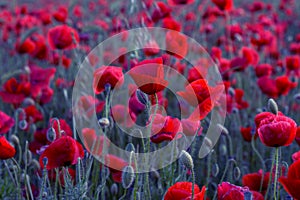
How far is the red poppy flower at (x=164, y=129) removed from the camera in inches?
50.1

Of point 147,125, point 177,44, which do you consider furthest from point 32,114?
point 147,125

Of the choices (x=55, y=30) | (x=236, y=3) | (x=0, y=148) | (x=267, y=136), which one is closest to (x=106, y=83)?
(x=0, y=148)

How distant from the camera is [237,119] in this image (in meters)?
2.30

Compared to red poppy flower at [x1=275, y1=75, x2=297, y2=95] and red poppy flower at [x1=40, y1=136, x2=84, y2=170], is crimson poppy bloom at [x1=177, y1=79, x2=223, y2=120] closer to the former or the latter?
red poppy flower at [x1=40, y1=136, x2=84, y2=170]

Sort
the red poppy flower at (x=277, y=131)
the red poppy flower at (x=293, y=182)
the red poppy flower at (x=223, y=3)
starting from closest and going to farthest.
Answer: the red poppy flower at (x=293, y=182) < the red poppy flower at (x=277, y=131) < the red poppy flower at (x=223, y=3)

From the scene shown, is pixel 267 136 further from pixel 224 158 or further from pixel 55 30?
pixel 55 30

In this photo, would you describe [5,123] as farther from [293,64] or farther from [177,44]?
[293,64]

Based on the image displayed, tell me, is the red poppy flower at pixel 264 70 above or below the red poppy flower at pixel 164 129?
above

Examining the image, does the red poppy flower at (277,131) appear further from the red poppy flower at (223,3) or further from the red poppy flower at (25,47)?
the red poppy flower at (25,47)

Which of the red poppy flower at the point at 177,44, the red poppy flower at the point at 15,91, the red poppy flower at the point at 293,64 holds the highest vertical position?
the red poppy flower at the point at 177,44

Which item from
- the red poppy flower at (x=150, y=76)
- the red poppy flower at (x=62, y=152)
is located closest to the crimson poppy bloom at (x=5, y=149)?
the red poppy flower at (x=62, y=152)

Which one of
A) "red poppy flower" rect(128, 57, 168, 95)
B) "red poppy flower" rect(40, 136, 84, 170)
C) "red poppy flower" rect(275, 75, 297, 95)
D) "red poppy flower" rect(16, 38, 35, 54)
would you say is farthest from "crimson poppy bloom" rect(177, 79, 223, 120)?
"red poppy flower" rect(16, 38, 35, 54)

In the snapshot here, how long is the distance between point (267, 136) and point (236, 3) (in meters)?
6.68

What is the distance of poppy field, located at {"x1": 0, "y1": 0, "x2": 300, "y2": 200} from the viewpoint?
1.16 m
